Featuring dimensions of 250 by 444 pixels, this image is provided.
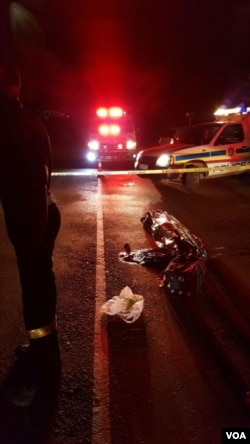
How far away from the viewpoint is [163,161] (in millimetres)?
10891

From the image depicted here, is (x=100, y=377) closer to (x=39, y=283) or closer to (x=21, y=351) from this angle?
(x=21, y=351)

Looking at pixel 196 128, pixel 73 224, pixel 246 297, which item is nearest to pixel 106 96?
pixel 196 128

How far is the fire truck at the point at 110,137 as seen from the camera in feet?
54.2

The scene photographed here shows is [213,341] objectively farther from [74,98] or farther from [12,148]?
[74,98]

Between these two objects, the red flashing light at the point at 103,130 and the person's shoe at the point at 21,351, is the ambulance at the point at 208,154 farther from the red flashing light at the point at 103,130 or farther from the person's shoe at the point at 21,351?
the person's shoe at the point at 21,351

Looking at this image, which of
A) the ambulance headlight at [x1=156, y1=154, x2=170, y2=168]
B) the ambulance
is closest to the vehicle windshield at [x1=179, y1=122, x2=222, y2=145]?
the ambulance

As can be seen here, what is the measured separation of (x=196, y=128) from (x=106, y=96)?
3266cm

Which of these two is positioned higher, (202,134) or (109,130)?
(109,130)

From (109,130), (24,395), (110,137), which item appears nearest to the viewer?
(24,395)

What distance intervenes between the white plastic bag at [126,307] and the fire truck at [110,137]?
13012 mm

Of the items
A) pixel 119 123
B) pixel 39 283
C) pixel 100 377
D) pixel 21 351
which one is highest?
pixel 119 123

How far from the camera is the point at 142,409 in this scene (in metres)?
2.66

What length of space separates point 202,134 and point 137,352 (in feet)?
28.4

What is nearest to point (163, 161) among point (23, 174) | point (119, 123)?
point (119, 123)
